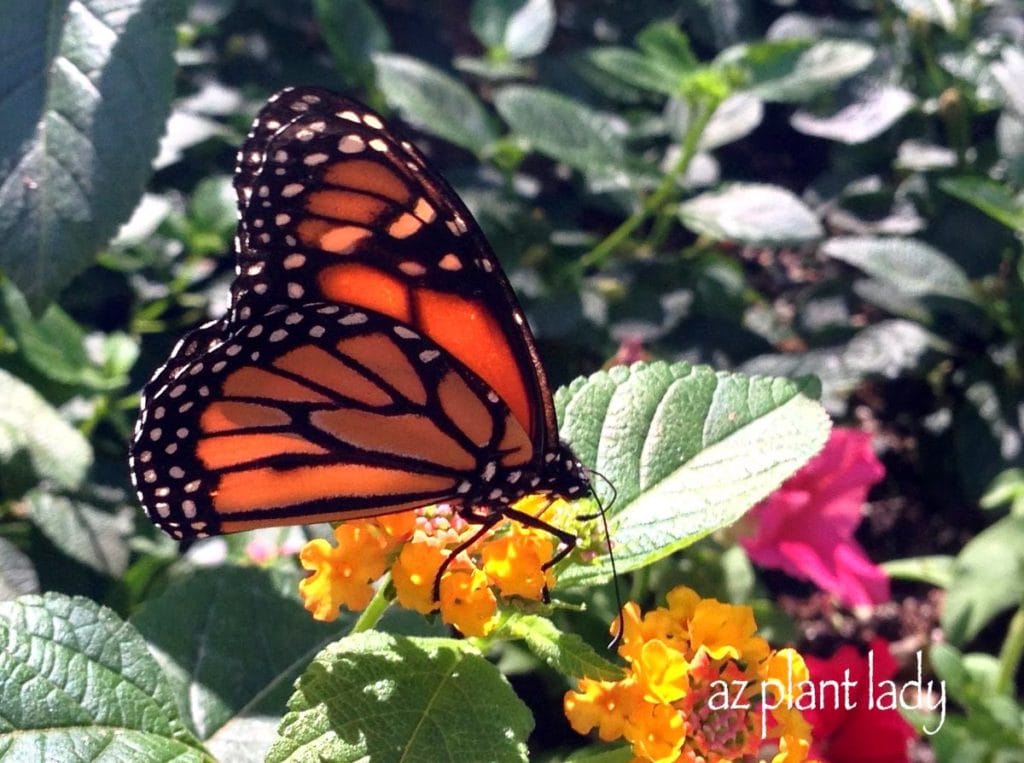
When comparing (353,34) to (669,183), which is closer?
(669,183)

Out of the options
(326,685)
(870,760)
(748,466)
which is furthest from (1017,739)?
(326,685)

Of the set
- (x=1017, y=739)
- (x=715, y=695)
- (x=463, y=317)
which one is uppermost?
(x=463, y=317)

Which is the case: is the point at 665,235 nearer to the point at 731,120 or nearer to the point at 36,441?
the point at 731,120

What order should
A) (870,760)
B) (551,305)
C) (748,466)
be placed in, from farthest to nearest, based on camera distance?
(551,305)
(870,760)
(748,466)

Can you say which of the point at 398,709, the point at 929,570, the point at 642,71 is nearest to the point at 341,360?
the point at 398,709

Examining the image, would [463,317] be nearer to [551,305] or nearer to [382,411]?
[382,411]

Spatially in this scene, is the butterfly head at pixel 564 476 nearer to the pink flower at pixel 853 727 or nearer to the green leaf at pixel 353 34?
the pink flower at pixel 853 727

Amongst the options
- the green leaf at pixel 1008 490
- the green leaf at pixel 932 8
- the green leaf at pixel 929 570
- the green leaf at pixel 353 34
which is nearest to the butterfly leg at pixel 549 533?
the green leaf at pixel 1008 490
